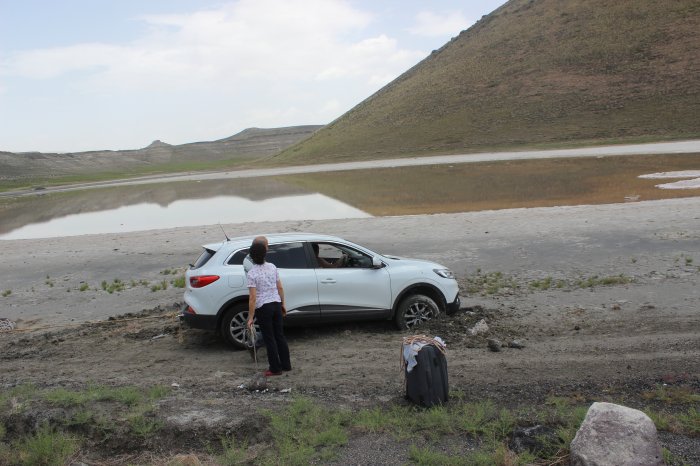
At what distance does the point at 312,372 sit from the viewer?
7930 mm

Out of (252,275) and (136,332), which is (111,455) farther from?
(136,332)

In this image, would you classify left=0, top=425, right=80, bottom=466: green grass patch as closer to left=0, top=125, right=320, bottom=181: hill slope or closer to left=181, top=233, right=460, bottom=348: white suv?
left=181, top=233, right=460, bottom=348: white suv

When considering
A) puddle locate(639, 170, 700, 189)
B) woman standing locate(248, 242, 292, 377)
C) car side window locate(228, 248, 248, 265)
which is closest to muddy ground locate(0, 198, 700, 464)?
woman standing locate(248, 242, 292, 377)

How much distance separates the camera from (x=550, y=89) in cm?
7750

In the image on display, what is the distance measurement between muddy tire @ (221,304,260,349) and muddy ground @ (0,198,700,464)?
0.18 meters

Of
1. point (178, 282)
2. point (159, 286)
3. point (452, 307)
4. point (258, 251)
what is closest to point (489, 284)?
point (452, 307)

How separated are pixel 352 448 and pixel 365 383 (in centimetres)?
168

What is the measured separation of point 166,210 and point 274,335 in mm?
27843

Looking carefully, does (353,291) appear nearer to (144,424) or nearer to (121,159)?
(144,424)

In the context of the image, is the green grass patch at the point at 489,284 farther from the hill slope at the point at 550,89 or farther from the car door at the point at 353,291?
the hill slope at the point at 550,89

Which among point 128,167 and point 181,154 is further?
point 181,154

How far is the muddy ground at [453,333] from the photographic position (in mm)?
6855

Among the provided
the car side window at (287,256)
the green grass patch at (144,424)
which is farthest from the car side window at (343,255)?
the green grass patch at (144,424)

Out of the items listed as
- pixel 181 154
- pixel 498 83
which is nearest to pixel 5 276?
pixel 498 83
